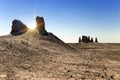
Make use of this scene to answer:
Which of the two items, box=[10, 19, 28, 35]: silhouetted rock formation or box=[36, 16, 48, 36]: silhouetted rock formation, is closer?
box=[10, 19, 28, 35]: silhouetted rock formation

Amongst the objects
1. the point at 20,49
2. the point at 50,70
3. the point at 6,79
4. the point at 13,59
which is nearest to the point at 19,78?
the point at 6,79

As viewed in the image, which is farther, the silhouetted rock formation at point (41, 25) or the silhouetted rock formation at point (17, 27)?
the silhouetted rock formation at point (41, 25)

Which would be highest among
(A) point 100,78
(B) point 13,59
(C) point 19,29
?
(C) point 19,29

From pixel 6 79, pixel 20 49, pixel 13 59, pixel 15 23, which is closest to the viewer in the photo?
pixel 6 79

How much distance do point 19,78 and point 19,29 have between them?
1078 inches

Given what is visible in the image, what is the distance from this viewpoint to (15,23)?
134 ft

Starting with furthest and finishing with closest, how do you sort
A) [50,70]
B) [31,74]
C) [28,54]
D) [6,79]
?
[28,54] → [50,70] → [31,74] → [6,79]

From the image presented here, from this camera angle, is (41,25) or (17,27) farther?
(41,25)

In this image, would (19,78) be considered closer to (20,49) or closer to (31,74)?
(31,74)

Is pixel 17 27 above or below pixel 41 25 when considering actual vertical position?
below

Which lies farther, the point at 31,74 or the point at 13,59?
the point at 13,59

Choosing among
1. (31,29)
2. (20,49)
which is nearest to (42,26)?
(31,29)

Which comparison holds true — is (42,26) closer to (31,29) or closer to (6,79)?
(31,29)

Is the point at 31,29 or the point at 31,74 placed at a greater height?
the point at 31,29
